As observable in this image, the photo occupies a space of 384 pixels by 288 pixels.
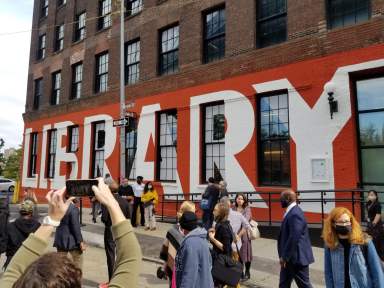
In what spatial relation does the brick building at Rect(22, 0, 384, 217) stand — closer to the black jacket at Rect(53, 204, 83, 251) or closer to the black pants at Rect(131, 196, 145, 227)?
the black pants at Rect(131, 196, 145, 227)

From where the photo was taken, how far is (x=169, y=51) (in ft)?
53.0

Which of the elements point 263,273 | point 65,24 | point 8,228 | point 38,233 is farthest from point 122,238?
point 65,24

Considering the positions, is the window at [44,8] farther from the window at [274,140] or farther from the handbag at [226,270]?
the handbag at [226,270]

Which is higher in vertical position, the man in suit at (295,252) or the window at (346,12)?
the window at (346,12)

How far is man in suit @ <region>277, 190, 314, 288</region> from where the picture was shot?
5.17 m

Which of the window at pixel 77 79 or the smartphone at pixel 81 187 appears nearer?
the smartphone at pixel 81 187

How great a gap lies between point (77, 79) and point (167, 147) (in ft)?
29.9

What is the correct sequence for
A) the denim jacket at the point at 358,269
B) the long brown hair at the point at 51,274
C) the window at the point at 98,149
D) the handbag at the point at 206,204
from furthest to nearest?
the window at the point at 98,149 → the handbag at the point at 206,204 → the denim jacket at the point at 358,269 → the long brown hair at the point at 51,274

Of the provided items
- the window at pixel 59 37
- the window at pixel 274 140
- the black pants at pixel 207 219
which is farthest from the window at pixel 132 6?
the black pants at pixel 207 219

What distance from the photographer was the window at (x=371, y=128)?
10.2m

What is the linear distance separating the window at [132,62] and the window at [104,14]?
257 centimetres

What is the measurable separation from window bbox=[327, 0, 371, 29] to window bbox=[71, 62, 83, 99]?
571 inches

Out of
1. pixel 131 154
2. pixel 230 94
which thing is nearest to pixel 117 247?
pixel 230 94

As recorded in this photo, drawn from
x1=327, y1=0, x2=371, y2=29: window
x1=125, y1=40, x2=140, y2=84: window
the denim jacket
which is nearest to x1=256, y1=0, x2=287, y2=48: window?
x1=327, y1=0, x2=371, y2=29: window
